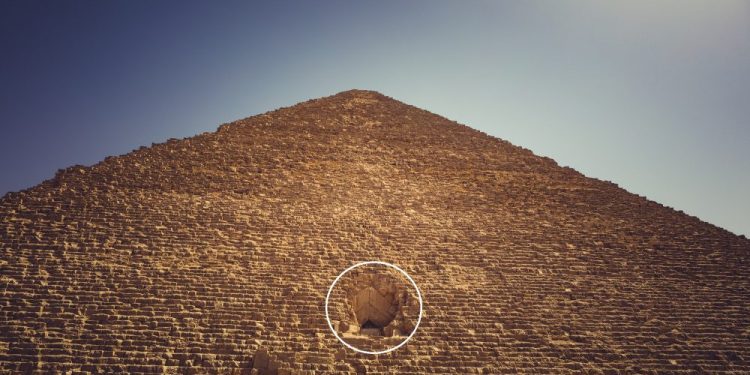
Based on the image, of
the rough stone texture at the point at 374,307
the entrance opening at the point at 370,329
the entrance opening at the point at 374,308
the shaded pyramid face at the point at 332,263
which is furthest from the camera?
the entrance opening at the point at 374,308

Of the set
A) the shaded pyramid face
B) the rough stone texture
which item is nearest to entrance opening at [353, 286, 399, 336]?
the rough stone texture

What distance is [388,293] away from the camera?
209 inches

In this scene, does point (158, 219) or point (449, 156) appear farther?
point (449, 156)

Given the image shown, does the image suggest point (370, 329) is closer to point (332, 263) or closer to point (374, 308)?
point (374, 308)

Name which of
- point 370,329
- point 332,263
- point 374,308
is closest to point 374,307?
point 374,308

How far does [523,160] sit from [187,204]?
687cm

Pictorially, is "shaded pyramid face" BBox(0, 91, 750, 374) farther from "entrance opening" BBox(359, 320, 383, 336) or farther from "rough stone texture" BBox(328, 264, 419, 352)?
"entrance opening" BBox(359, 320, 383, 336)

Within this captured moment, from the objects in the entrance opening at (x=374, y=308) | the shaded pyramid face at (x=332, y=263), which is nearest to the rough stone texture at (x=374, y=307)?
the entrance opening at (x=374, y=308)

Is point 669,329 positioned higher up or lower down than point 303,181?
lower down

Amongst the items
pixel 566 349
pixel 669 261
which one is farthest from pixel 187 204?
pixel 669 261

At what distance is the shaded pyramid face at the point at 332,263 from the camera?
4.40m

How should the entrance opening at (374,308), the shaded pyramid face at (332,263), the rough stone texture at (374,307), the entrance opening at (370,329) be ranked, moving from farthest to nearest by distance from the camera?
the entrance opening at (374,308)
the entrance opening at (370,329)
the rough stone texture at (374,307)
the shaded pyramid face at (332,263)

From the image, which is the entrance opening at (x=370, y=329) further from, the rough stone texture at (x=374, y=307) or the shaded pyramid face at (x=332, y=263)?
the shaded pyramid face at (x=332, y=263)

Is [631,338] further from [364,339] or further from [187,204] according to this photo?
[187,204]
